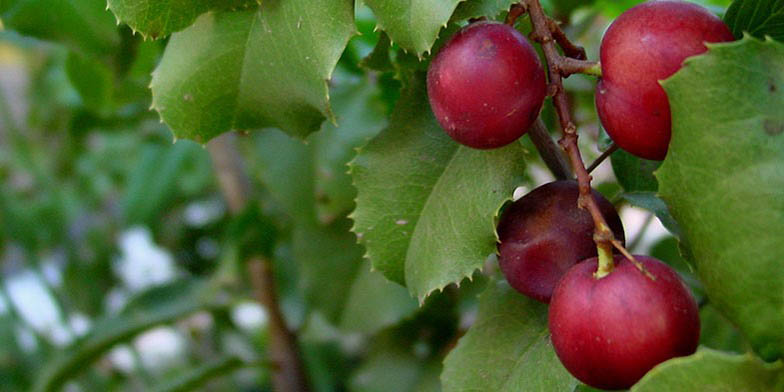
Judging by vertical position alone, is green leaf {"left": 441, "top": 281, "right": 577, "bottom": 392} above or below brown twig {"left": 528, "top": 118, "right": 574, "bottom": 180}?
below

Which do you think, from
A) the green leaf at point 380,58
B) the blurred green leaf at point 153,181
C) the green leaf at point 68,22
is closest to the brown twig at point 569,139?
the green leaf at point 380,58

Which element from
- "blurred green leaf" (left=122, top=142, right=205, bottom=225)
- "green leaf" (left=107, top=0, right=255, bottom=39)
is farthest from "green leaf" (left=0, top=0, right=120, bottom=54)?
"blurred green leaf" (left=122, top=142, right=205, bottom=225)

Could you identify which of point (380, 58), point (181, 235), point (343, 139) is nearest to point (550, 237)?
point (380, 58)

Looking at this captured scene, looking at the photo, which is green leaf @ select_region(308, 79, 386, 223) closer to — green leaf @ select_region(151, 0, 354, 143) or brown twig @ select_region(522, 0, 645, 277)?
green leaf @ select_region(151, 0, 354, 143)

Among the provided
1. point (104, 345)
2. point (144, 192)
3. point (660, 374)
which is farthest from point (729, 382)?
point (144, 192)

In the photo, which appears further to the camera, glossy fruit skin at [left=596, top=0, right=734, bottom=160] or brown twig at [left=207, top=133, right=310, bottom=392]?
brown twig at [left=207, top=133, right=310, bottom=392]

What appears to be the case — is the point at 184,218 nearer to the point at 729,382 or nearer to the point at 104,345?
the point at 104,345

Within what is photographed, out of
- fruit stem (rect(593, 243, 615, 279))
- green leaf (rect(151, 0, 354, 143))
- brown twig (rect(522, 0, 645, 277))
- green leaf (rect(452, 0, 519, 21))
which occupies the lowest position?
fruit stem (rect(593, 243, 615, 279))
